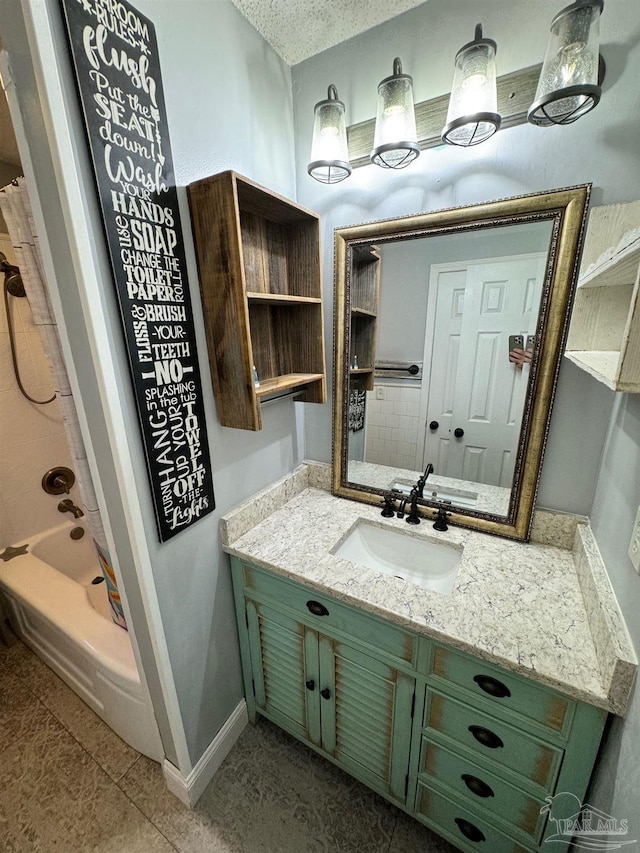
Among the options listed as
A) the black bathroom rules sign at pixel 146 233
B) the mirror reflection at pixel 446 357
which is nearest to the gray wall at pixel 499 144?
the mirror reflection at pixel 446 357

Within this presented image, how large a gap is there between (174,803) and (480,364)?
1919 mm

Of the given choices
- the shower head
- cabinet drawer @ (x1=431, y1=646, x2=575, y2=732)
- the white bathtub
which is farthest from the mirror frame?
the shower head

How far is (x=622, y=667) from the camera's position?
2.21 feet

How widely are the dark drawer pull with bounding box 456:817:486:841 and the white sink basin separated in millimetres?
624

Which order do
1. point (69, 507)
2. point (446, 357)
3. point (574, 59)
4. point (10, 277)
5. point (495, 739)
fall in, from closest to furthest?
point (574, 59) → point (495, 739) → point (446, 357) → point (10, 277) → point (69, 507)

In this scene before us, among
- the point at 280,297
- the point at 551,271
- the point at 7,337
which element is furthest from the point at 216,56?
the point at 7,337

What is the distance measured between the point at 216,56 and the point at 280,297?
69 centimetres

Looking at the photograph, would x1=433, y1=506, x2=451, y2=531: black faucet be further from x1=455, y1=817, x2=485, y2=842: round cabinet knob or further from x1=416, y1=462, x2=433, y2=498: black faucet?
x1=455, y1=817, x2=485, y2=842: round cabinet knob

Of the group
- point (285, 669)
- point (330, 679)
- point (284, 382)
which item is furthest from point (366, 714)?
point (284, 382)

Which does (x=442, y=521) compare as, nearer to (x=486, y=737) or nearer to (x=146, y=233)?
(x=486, y=737)

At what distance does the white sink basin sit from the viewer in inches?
47.9

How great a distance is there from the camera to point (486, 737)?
0.89 metres

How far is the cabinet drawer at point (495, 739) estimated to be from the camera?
83cm

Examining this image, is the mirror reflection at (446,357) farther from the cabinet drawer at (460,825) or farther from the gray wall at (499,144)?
the cabinet drawer at (460,825)
